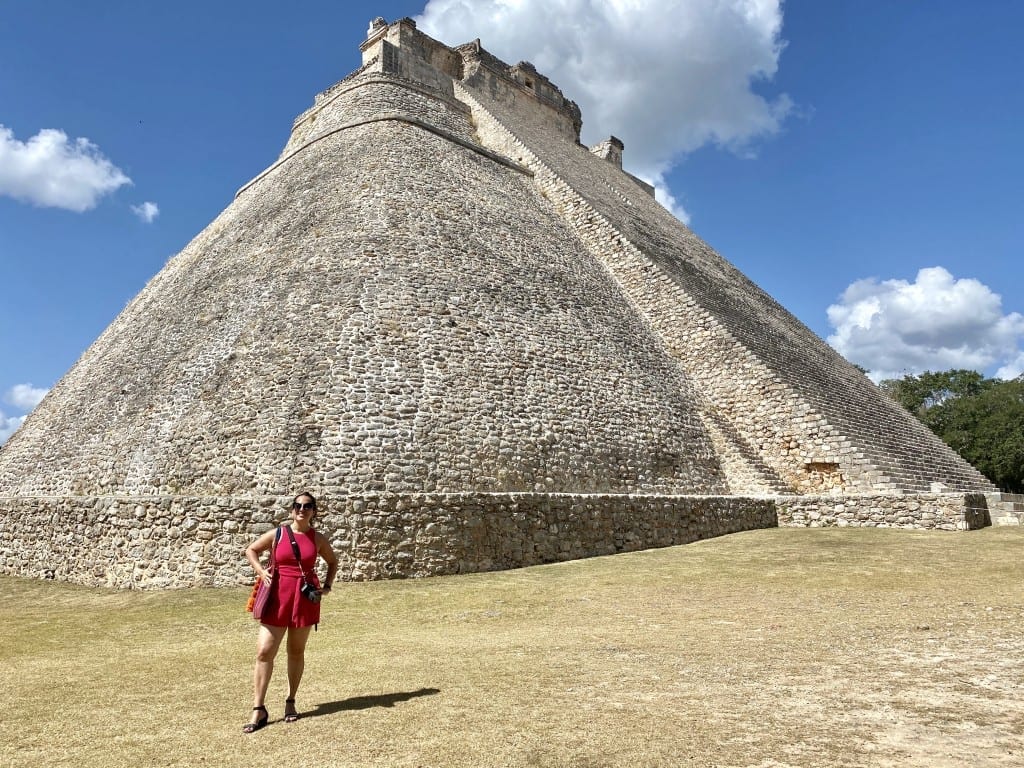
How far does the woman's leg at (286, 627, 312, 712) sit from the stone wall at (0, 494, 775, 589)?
14.3 ft

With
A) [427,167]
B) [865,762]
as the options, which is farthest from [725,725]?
[427,167]

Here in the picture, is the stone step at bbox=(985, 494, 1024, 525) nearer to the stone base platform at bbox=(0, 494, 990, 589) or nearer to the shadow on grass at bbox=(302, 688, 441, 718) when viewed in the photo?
the stone base platform at bbox=(0, 494, 990, 589)

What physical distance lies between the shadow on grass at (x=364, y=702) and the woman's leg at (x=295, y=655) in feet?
0.62

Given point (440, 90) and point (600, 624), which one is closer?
point (600, 624)

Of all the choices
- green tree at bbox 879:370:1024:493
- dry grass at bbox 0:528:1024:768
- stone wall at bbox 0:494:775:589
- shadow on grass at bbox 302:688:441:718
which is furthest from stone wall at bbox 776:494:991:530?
green tree at bbox 879:370:1024:493

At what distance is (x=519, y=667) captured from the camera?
A: 5.04 m

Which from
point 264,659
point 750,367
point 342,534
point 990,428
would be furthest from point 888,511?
point 990,428

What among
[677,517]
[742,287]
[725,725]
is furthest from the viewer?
[742,287]

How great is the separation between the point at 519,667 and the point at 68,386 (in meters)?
14.2

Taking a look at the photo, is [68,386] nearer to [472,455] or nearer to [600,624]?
[472,455]

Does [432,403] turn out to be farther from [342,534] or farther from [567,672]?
[567,672]

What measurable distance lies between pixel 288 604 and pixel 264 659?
1.04ft

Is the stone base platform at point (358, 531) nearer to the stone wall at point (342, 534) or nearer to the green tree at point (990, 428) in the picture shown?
the stone wall at point (342, 534)

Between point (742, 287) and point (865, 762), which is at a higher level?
point (742, 287)
